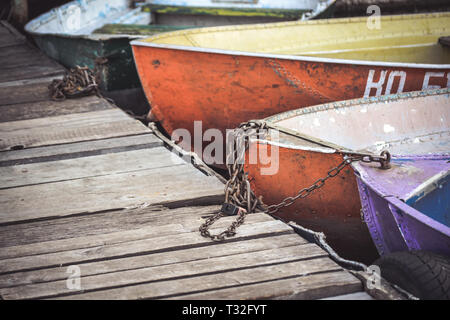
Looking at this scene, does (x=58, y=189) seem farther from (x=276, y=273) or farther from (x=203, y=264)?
(x=276, y=273)

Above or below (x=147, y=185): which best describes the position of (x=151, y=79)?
above

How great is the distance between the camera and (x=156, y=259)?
220 cm

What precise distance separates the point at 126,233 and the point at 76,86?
282 cm

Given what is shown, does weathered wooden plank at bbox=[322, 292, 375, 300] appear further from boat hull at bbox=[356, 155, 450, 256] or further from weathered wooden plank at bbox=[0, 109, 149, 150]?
weathered wooden plank at bbox=[0, 109, 149, 150]

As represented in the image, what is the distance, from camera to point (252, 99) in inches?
171

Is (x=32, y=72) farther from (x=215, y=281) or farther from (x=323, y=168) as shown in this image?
(x=215, y=281)

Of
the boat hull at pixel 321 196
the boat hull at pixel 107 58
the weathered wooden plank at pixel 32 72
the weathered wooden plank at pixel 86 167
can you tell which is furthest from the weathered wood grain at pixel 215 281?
the weathered wooden plank at pixel 32 72

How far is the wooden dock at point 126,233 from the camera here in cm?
199

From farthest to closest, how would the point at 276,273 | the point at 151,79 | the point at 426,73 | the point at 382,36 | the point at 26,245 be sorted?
1. the point at 382,36
2. the point at 151,79
3. the point at 426,73
4. the point at 26,245
5. the point at 276,273

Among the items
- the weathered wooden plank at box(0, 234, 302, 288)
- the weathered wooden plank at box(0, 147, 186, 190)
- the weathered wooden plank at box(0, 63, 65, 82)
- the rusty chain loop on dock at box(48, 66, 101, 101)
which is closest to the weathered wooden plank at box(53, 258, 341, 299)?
the weathered wooden plank at box(0, 234, 302, 288)
